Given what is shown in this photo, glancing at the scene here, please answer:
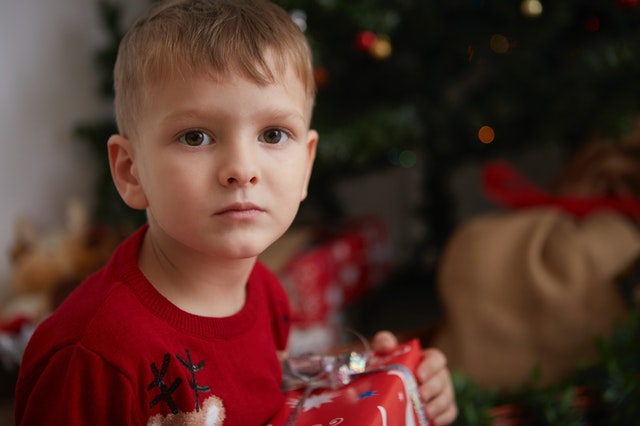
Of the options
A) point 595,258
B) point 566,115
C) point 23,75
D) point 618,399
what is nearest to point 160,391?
point 618,399

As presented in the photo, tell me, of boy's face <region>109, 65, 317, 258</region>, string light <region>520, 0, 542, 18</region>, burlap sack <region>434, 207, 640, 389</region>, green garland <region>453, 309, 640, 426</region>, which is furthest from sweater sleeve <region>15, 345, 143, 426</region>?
string light <region>520, 0, 542, 18</region>

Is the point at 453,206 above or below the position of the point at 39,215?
below

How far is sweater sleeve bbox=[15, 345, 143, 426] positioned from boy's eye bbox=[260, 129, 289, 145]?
0.77ft

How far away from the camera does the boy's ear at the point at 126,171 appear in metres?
0.60

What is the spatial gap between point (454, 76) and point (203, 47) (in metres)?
1.19

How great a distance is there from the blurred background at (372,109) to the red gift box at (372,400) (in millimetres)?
610

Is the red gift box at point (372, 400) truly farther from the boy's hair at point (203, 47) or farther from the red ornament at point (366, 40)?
the red ornament at point (366, 40)

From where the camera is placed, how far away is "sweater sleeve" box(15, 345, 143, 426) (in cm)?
50

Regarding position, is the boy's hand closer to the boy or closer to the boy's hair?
the boy

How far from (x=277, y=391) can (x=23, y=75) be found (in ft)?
4.18

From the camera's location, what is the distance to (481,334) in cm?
118

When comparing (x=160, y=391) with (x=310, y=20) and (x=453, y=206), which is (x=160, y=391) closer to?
(x=310, y=20)

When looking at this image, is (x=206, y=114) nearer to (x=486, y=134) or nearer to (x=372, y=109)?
(x=372, y=109)

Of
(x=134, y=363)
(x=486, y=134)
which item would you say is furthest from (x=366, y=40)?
(x=134, y=363)
